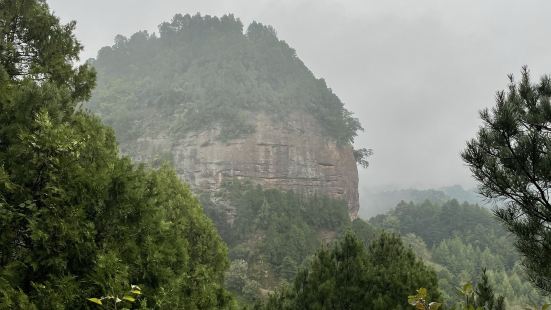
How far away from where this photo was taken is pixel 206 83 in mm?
102312

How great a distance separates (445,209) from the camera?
101m

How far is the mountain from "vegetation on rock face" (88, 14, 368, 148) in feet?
0.87

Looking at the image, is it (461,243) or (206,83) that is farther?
(206,83)

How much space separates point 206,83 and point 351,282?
96249 mm

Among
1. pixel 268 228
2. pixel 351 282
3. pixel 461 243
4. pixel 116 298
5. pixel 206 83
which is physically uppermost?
pixel 206 83

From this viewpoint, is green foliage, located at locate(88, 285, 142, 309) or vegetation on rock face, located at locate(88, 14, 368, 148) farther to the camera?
vegetation on rock face, located at locate(88, 14, 368, 148)

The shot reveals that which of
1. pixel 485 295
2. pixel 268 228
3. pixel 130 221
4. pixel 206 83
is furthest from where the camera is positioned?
pixel 206 83

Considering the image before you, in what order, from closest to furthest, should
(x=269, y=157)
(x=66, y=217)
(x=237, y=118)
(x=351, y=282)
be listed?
1. (x=66, y=217)
2. (x=351, y=282)
3. (x=269, y=157)
4. (x=237, y=118)

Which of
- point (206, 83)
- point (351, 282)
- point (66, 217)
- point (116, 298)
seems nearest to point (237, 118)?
point (206, 83)

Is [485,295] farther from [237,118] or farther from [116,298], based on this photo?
[237,118]

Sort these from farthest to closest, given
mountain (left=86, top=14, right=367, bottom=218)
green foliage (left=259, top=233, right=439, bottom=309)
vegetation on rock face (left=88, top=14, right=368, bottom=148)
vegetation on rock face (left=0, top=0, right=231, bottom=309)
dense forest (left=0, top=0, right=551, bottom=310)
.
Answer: vegetation on rock face (left=88, top=14, right=368, bottom=148) → mountain (left=86, top=14, right=367, bottom=218) → green foliage (left=259, top=233, right=439, bottom=309) → dense forest (left=0, top=0, right=551, bottom=310) → vegetation on rock face (left=0, top=0, right=231, bottom=309)

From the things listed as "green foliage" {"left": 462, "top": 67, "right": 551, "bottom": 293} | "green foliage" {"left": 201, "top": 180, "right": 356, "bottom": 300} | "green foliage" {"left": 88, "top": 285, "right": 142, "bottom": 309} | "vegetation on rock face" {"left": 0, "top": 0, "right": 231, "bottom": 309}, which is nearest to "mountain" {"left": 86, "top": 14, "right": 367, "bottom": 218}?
"green foliage" {"left": 201, "top": 180, "right": 356, "bottom": 300}

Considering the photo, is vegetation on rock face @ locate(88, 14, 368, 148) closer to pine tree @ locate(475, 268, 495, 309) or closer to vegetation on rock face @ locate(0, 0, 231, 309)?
pine tree @ locate(475, 268, 495, 309)

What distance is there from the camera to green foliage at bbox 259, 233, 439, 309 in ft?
33.7
